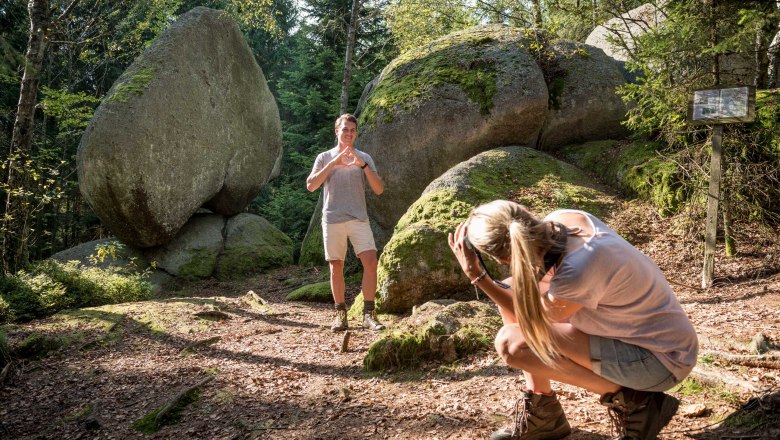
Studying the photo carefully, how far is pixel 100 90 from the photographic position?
18.3 meters

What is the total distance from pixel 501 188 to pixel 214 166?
7.44 metres

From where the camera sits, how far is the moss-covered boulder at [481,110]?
30.7ft

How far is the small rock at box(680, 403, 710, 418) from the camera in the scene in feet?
9.42

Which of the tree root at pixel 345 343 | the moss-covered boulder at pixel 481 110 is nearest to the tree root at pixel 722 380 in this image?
the tree root at pixel 345 343

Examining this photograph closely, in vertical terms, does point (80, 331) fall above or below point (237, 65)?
below

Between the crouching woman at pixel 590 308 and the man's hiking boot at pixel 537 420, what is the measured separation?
0.24 meters

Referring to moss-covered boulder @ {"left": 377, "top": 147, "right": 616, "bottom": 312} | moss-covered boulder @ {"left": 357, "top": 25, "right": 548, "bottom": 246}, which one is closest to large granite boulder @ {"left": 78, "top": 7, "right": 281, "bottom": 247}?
moss-covered boulder @ {"left": 357, "top": 25, "right": 548, "bottom": 246}

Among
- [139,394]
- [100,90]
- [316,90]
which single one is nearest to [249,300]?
[139,394]

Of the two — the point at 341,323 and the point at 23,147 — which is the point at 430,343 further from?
the point at 23,147

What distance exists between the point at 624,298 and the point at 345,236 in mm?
3873

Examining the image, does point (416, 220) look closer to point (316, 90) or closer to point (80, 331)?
point (80, 331)

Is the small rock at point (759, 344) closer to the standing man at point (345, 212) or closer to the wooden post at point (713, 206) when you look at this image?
the wooden post at point (713, 206)

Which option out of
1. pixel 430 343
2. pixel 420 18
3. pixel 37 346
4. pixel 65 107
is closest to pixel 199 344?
pixel 37 346

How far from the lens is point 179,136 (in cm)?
1117
